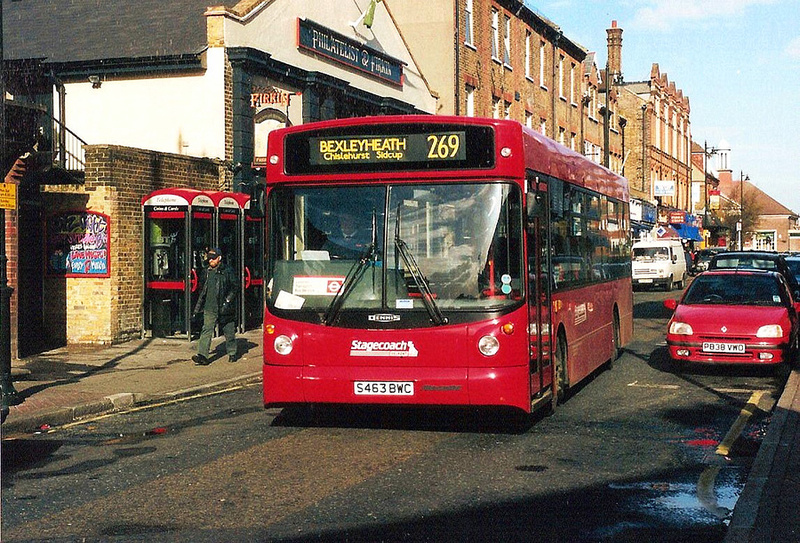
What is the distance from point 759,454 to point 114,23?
65.6ft

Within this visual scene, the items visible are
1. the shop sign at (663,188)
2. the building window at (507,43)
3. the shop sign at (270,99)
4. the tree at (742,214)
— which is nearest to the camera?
the shop sign at (270,99)

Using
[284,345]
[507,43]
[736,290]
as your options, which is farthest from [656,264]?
[284,345]

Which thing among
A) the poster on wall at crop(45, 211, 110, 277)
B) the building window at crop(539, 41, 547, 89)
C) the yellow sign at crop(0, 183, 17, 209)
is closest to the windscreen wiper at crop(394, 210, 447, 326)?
the yellow sign at crop(0, 183, 17, 209)

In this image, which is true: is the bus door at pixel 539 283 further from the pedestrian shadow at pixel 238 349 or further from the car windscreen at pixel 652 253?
the car windscreen at pixel 652 253

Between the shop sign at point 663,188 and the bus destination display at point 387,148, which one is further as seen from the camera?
the shop sign at point 663,188

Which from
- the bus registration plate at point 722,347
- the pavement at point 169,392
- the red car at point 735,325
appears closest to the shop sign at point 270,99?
the pavement at point 169,392

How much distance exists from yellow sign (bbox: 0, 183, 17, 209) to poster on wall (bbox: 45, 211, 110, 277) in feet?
23.4

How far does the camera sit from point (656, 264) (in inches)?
1645

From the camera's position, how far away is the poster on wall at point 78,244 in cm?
1842

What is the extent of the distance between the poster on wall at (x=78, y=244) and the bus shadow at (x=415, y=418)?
8212 millimetres

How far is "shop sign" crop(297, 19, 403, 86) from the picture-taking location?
25250 millimetres

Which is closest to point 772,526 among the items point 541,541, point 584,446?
point 541,541

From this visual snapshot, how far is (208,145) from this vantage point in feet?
72.9

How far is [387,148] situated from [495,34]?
104 ft
